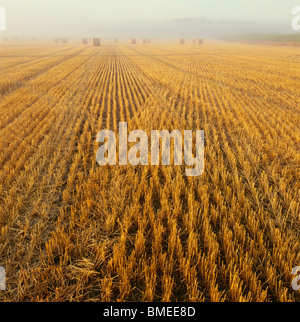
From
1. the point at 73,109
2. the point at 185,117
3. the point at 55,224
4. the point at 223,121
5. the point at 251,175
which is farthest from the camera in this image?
the point at 73,109

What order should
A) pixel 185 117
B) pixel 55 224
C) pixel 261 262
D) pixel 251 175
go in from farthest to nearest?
1. pixel 185 117
2. pixel 251 175
3. pixel 55 224
4. pixel 261 262

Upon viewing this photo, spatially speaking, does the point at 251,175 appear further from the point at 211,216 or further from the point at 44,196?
the point at 44,196

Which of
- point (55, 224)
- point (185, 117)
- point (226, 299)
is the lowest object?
point (226, 299)

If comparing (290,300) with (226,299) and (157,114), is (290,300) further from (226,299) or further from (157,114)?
(157,114)

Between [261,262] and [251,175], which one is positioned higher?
[251,175]

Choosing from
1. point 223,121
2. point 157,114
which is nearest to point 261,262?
point 223,121

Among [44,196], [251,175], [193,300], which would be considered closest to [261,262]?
[193,300]

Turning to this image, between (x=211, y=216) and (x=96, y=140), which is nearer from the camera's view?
(x=211, y=216)

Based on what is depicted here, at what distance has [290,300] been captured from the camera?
2.17 m

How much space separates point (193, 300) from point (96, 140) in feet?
15.8

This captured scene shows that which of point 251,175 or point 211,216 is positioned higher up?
point 251,175

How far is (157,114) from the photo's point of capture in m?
8.38

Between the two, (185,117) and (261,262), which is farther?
(185,117)
